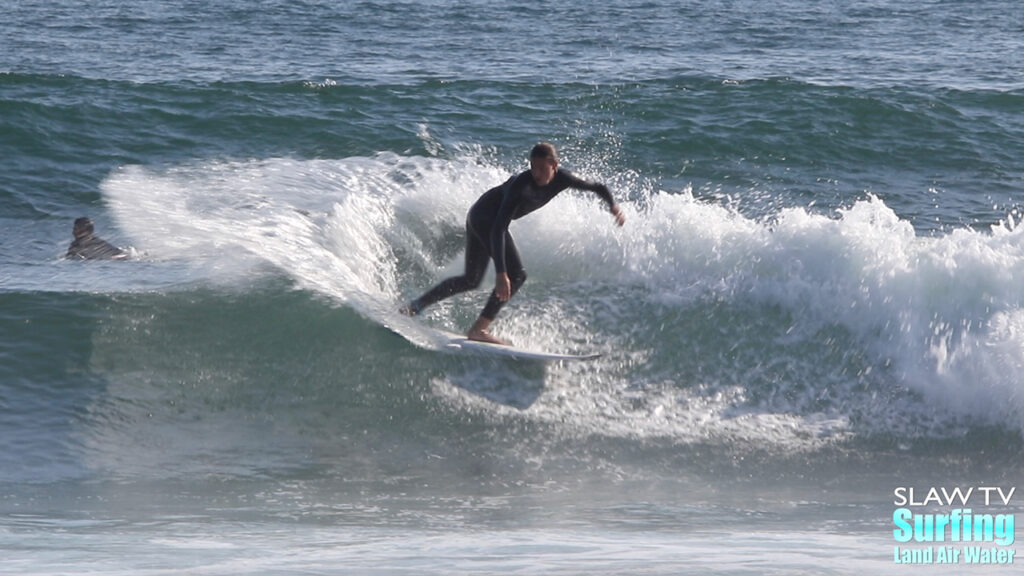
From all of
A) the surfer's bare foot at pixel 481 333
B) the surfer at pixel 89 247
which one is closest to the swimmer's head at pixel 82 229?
the surfer at pixel 89 247

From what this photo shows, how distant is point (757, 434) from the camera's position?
731cm

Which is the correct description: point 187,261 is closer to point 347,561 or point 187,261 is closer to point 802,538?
point 347,561

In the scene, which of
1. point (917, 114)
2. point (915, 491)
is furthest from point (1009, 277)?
point (917, 114)

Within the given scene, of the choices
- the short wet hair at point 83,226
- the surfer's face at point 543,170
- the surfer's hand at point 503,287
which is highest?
the surfer's face at point 543,170

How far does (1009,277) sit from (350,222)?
4.99 meters

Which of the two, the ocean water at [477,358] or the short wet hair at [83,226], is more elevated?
the short wet hair at [83,226]

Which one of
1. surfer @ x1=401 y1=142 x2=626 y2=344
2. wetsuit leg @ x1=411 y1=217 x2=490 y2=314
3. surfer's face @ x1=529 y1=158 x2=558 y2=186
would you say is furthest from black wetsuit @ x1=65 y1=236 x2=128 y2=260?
surfer's face @ x1=529 y1=158 x2=558 y2=186

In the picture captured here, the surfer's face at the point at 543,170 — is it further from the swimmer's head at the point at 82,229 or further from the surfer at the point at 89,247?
the swimmer's head at the point at 82,229

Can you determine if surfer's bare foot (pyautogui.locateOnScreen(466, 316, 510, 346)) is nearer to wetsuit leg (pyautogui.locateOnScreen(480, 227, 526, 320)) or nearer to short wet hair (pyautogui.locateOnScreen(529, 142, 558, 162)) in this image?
wetsuit leg (pyautogui.locateOnScreen(480, 227, 526, 320))

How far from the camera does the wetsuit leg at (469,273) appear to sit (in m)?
7.68

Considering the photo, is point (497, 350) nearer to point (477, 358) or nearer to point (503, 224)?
point (477, 358)

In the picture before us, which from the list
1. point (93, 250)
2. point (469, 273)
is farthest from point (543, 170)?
point (93, 250)
